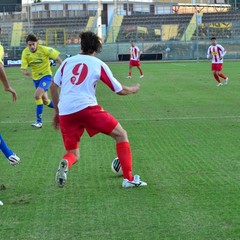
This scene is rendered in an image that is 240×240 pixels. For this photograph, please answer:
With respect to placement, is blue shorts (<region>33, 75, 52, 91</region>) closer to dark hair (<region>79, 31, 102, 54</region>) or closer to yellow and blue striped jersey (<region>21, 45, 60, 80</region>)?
yellow and blue striped jersey (<region>21, 45, 60, 80</region>)

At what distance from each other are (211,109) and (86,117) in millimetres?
10744

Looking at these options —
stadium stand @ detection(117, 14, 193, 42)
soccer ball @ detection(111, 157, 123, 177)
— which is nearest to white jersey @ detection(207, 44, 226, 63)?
soccer ball @ detection(111, 157, 123, 177)

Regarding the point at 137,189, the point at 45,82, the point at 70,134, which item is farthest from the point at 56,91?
the point at 45,82

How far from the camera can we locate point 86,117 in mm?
7828

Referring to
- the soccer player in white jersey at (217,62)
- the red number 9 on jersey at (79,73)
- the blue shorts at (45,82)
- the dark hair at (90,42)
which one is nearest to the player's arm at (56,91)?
the red number 9 on jersey at (79,73)

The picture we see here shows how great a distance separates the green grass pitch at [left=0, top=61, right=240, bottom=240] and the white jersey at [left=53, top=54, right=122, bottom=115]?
104 cm

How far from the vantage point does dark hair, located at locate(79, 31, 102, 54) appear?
25.7 ft

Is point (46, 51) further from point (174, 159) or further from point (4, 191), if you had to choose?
point (4, 191)

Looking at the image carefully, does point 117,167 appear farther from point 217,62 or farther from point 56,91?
point 217,62

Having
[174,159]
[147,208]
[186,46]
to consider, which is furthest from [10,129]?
[186,46]

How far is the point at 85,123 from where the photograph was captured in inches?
311

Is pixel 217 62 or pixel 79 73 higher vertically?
pixel 79 73

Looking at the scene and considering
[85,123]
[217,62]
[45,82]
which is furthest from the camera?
[217,62]

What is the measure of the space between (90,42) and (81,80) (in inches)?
17.8
